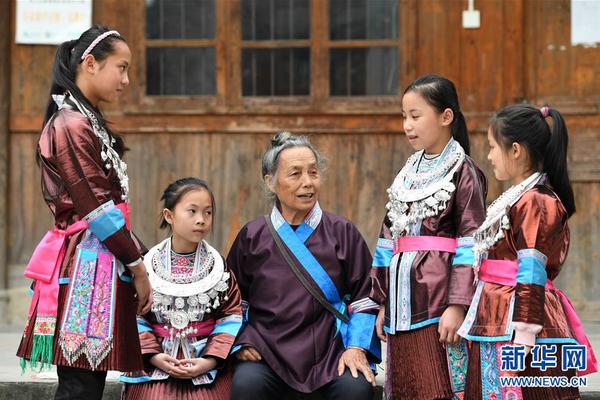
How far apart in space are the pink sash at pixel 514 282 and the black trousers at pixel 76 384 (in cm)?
154

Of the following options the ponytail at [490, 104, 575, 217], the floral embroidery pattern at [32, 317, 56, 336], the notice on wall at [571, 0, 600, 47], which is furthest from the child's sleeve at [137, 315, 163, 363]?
the notice on wall at [571, 0, 600, 47]

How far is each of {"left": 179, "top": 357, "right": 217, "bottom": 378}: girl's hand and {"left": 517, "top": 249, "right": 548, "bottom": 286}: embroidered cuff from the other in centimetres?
132

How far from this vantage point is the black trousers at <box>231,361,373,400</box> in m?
4.13

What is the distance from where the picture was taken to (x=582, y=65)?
22.0 feet

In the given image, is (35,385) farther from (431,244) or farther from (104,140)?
(431,244)

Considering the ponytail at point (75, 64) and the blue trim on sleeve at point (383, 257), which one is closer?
the ponytail at point (75, 64)

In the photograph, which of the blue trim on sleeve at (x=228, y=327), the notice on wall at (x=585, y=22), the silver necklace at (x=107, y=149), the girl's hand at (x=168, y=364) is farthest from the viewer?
the notice on wall at (x=585, y=22)

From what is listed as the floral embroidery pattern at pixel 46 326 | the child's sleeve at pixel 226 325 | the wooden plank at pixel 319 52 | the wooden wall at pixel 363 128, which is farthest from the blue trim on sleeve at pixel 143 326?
the wooden plank at pixel 319 52

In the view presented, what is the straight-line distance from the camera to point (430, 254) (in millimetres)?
4074

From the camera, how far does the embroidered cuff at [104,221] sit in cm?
381

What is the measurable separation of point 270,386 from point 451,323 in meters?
0.79

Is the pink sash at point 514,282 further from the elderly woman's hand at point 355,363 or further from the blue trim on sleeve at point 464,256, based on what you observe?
the elderly woman's hand at point 355,363

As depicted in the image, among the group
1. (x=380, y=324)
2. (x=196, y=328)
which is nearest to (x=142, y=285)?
(x=196, y=328)

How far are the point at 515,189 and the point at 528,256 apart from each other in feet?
1.00
